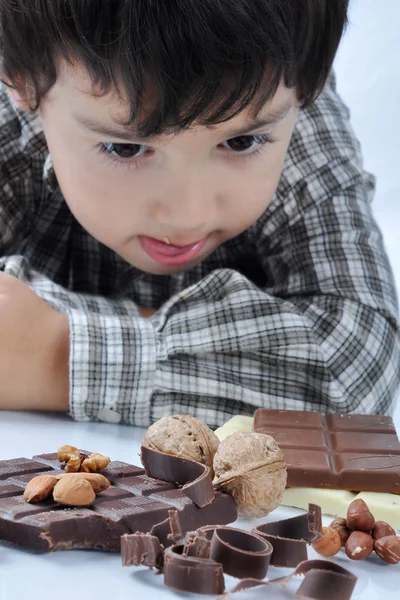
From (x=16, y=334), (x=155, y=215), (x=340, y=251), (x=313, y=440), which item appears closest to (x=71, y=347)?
(x=16, y=334)

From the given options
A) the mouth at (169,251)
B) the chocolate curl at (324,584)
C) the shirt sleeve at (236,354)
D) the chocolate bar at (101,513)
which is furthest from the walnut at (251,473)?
the mouth at (169,251)

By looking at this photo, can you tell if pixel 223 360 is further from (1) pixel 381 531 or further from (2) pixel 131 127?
(1) pixel 381 531

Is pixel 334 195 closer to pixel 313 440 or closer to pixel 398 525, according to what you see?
pixel 313 440

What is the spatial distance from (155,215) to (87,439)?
26 cm

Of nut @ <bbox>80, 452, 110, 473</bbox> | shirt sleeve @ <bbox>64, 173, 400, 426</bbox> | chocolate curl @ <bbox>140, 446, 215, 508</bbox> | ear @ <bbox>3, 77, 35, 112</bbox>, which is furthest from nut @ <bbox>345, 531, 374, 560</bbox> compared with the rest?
ear @ <bbox>3, 77, 35, 112</bbox>

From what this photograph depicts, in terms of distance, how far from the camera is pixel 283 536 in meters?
0.67

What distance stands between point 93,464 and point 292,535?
173mm

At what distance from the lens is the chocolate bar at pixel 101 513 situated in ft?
2.02

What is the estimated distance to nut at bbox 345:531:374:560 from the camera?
655 mm

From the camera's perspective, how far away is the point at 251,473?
702mm

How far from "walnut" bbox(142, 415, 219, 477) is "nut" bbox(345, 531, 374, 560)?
134 millimetres

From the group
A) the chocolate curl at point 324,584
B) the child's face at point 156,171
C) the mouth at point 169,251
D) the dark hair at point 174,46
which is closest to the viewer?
the chocolate curl at point 324,584

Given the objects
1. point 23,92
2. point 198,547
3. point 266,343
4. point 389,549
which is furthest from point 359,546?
point 23,92

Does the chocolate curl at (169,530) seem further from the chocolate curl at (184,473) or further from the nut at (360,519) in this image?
the nut at (360,519)
